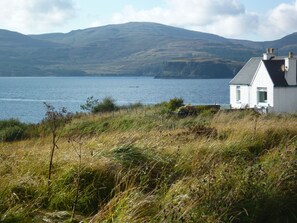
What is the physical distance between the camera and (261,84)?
3803 centimetres

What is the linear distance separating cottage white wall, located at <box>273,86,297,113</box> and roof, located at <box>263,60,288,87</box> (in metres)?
0.49

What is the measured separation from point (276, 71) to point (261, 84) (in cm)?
155

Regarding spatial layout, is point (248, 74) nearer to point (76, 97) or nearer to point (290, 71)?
point (290, 71)

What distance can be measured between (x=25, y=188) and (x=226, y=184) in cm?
235

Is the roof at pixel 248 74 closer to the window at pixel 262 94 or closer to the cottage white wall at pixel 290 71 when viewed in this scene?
the window at pixel 262 94

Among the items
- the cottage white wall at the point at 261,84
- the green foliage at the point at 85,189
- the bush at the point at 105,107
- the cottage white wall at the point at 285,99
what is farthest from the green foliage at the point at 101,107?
the green foliage at the point at 85,189

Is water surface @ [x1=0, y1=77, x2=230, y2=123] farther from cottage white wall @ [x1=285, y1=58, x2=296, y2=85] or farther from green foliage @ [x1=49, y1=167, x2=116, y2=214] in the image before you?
green foliage @ [x1=49, y1=167, x2=116, y2=214]

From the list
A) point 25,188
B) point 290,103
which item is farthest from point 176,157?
point 290,103

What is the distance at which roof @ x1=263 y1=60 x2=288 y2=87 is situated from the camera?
121 feet

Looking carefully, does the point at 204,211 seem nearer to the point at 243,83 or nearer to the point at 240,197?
the point at 240,197

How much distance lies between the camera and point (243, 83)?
40250 mm

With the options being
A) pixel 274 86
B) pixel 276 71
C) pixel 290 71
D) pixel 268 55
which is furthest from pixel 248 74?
pixel 274 86

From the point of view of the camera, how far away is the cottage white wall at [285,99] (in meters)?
36.8

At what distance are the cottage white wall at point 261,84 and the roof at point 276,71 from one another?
278 mm
